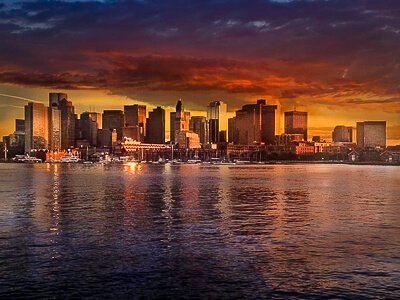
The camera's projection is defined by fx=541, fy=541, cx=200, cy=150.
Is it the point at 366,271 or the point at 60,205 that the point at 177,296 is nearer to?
the point at 366,271

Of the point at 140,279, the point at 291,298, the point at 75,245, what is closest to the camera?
the point at 291,298

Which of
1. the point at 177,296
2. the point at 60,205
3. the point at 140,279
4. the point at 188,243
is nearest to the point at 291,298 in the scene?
the point at 177,296

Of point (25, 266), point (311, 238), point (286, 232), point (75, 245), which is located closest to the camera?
point (25, 266)

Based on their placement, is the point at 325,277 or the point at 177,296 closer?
the point at 177,296

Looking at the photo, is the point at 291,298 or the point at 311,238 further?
the point at 311,238

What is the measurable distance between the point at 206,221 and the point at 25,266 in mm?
22864

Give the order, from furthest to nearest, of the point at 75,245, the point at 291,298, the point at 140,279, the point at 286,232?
the point at 286,232 → the point at 75,245 → the point at 140,279 → the point at 291,298

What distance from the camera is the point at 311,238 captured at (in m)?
42.6

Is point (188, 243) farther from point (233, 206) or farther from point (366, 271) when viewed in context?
point (233, 206)

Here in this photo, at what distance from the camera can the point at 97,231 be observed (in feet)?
150

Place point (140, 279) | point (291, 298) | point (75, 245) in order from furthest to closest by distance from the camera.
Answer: point (75, 245), point (140, 279), point (291, 298)

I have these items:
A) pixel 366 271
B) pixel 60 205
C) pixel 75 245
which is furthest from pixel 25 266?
pixel 60 205

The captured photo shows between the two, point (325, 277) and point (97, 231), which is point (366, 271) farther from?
point (97, 231)

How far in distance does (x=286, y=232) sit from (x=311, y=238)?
11.2ft
